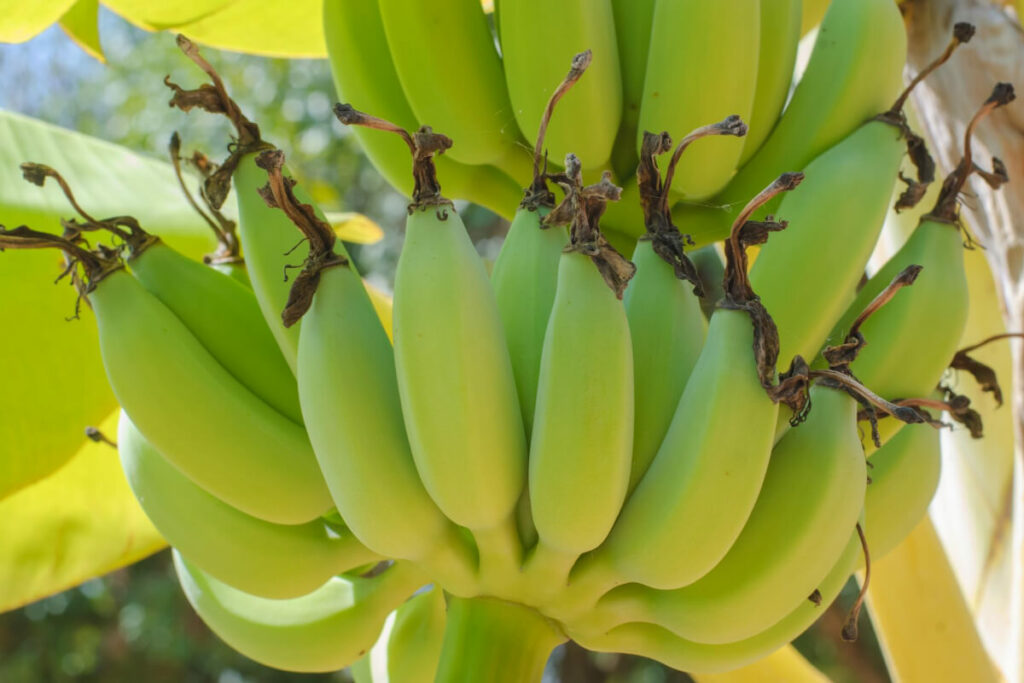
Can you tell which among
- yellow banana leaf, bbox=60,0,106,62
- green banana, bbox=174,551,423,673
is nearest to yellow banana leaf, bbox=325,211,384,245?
yellow banana leaf, bbox=60,0,106,62

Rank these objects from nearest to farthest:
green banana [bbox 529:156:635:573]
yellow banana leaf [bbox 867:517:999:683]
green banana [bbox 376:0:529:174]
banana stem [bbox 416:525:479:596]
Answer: green banana [bbox 529:156:635:573] < banana stem [bbox 416:525:479:596] < green banana [bbox 376:0:529:174] < yellow banana leaf [bbox 867:517:999:683]

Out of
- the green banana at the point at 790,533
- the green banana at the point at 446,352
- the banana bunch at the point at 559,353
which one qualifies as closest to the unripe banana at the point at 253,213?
the banana bunch at the point at 559,353

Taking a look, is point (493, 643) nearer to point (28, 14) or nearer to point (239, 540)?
point (239, 540)

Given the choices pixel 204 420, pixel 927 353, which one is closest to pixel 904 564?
pixel 927 353

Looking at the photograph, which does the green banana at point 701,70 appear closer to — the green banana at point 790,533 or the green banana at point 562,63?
the green banana at point 562,63

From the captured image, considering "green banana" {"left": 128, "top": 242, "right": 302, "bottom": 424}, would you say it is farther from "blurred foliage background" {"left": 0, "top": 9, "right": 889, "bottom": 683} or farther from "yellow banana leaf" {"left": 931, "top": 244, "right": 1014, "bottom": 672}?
"blurred foliage background" {"left": 0, "top": 9, "right": 889, "bottom": 683}

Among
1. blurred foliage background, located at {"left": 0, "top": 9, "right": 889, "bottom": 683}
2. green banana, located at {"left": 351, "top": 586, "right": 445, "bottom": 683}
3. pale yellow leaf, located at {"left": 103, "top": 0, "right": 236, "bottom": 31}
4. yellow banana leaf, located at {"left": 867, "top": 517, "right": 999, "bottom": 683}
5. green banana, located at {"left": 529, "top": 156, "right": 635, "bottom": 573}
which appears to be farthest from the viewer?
blurred foliage background, located at {"left": 0, "top": 9, "right": 889, "bottom": 683}

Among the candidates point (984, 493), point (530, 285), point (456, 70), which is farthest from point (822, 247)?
point (984, 493)
